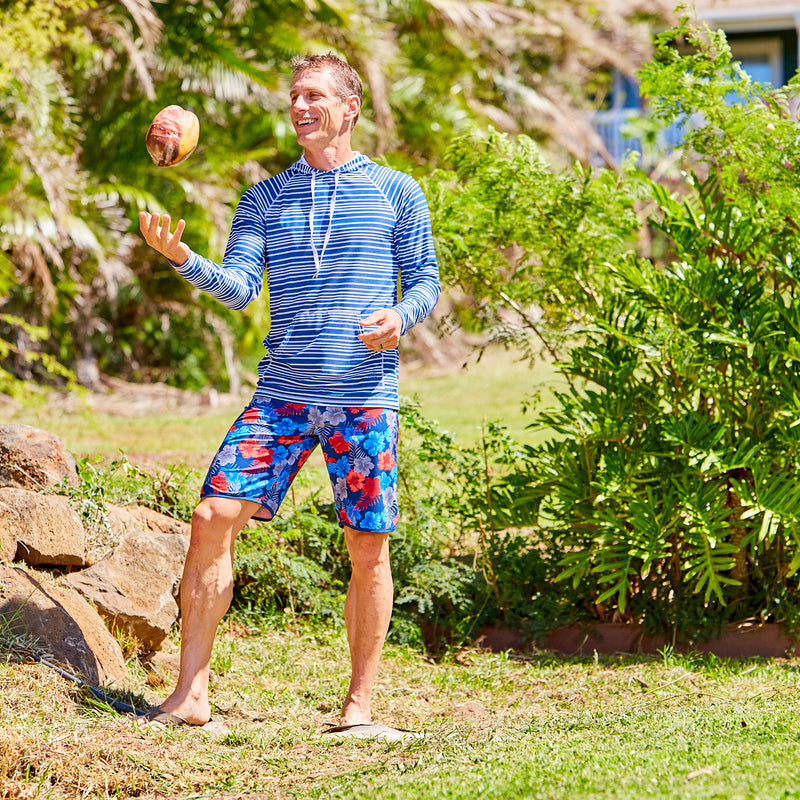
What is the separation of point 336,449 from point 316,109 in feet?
3.63

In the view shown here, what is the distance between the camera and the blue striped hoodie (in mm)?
3510

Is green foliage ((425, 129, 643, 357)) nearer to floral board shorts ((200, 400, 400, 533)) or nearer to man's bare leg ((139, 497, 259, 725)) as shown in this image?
floral board shorts ((200, 400, 400, 533))

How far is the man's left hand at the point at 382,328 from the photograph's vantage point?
3301 mm

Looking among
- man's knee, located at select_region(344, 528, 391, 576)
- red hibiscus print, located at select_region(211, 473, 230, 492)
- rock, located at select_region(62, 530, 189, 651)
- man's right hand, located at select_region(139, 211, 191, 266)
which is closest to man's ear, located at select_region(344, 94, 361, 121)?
man's right hand, located at select_region(139, 211, 191, 266)

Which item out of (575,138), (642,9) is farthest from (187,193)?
(642,9)

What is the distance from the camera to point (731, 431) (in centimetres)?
464

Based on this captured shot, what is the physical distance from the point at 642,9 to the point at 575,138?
4085 millimetres

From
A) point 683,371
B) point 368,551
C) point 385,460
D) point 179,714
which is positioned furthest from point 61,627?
point 683,371

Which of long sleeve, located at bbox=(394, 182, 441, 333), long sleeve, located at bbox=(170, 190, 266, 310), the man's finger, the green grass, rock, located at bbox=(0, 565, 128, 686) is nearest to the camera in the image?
the man's finger

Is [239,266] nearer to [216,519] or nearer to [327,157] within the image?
[327,157]

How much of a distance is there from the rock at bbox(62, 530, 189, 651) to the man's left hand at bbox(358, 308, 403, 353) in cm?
155

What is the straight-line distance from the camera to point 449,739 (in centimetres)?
345

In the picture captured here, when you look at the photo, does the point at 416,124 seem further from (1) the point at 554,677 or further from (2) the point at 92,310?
(1) the point at 554,677

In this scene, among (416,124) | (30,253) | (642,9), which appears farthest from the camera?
(642,9)
